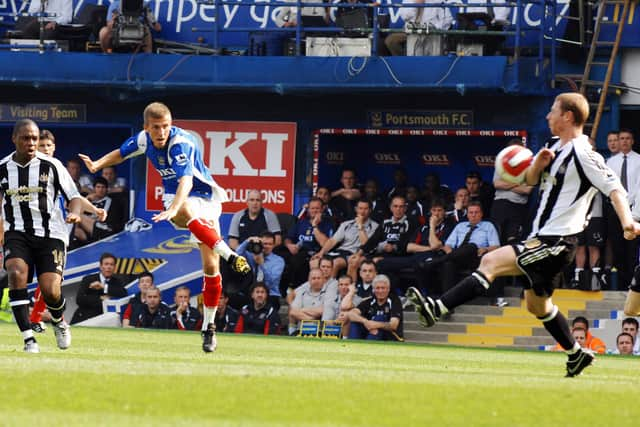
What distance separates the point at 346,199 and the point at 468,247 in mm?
2889

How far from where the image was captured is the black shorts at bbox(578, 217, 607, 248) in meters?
20.4

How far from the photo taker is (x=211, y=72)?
23.2 meters

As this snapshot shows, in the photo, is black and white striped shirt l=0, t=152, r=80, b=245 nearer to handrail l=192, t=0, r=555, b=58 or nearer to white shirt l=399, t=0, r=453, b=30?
handrail l=192, t=0, r=555, b=58

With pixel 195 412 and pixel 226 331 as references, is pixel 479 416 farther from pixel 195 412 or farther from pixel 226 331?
pixel 226 331

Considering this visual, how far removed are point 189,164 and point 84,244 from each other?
11.8 meters

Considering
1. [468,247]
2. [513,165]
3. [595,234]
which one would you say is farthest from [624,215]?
[595,234]

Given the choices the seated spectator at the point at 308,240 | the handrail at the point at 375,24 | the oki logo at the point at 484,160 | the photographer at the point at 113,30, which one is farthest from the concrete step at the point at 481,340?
the photographer at the point at 113,30

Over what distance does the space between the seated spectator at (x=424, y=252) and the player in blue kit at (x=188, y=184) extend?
8118mm

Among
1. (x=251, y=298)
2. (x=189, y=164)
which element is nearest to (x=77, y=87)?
(x=251, y=298)

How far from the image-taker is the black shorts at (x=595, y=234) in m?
20.4

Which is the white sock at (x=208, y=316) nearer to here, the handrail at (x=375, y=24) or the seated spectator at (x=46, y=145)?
the seated spectator at (x=46, y=145)

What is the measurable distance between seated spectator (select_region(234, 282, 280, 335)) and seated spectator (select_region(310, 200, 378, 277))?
2.86 ft

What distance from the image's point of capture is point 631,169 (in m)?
19.6

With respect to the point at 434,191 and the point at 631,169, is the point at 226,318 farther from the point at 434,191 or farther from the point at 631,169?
the point at 631,169
